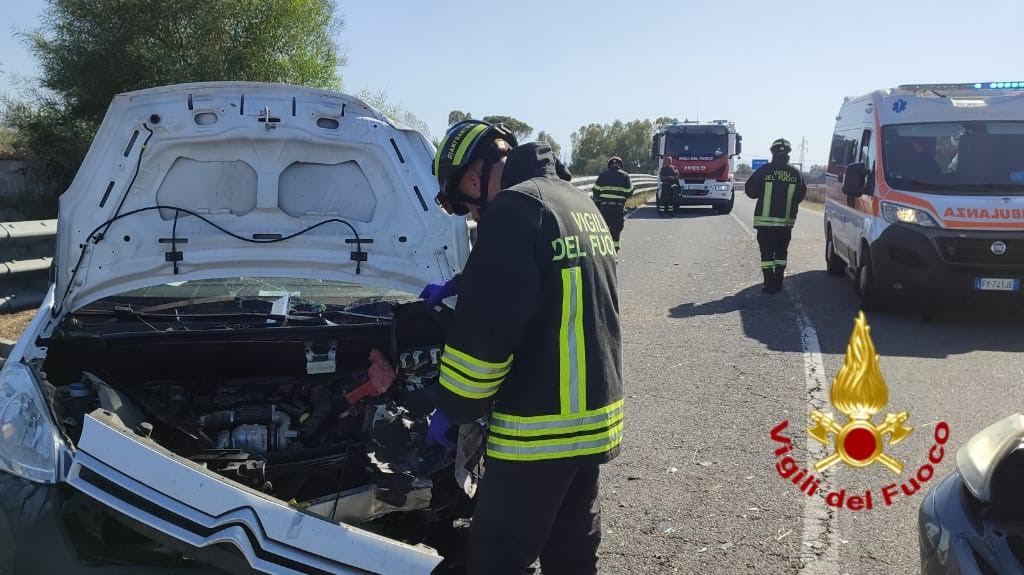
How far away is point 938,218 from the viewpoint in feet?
28.1

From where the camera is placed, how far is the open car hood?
3.61 m

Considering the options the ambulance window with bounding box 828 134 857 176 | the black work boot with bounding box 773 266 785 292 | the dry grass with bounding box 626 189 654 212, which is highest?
the ambulance window with bounding box 828 134 857 176

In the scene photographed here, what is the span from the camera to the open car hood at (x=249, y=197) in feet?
11.8

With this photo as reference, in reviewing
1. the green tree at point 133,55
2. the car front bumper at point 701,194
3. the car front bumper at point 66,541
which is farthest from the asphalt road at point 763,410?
the car front bumper at point 701,194

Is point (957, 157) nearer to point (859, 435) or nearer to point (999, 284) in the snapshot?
point (999, 284)

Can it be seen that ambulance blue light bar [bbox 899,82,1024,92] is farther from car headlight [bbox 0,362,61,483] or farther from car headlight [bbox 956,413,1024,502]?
car headlight [bbox 0,362,61,483]

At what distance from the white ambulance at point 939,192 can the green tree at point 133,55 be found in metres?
12.6

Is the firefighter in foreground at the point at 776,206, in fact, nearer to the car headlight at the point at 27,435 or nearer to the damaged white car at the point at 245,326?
the damaged white car at the point at 245,326

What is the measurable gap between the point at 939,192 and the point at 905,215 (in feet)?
1.34

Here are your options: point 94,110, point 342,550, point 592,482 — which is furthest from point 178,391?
point 94,110

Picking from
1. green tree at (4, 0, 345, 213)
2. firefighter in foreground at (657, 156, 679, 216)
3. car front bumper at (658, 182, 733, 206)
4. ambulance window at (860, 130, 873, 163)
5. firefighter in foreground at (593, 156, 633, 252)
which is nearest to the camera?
ambulance window at (860, 130, 873, 163)

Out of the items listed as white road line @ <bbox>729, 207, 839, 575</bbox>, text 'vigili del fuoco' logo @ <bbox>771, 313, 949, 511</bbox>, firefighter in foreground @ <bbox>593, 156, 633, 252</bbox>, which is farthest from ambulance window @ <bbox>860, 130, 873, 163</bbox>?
text 'vigili del fuoco' logo @ <bbox>771, 313, 949, 511</bbox>

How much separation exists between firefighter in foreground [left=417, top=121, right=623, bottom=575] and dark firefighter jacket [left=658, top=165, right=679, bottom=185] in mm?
22130

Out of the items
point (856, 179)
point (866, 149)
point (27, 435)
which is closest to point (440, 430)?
point (27, 435)
